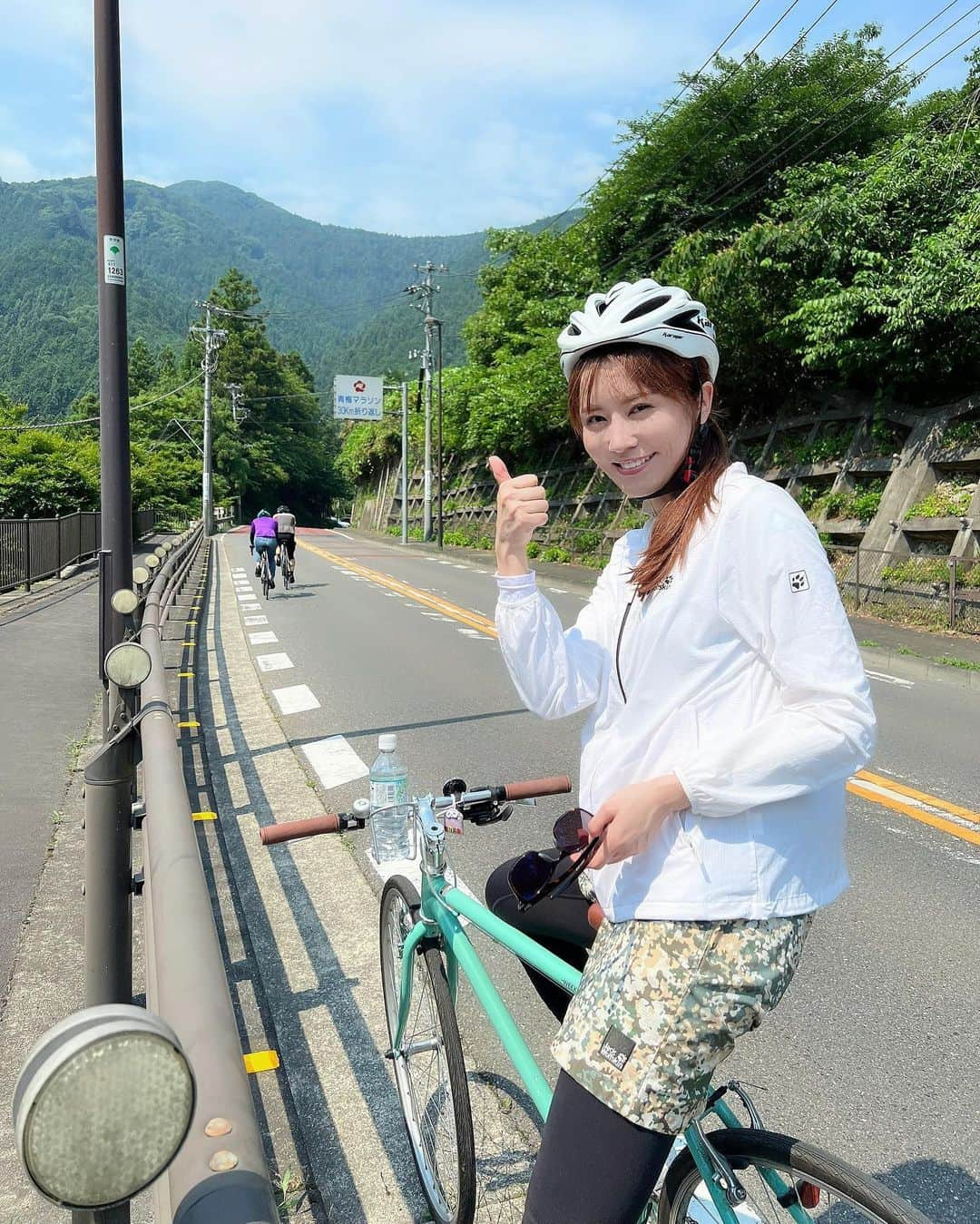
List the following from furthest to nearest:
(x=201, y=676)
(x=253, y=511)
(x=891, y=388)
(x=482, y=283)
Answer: (x=253, y=511), (x=482, y=283), (x=891, y=388), (x=201, y=676)

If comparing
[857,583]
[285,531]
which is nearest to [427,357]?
[285,531]

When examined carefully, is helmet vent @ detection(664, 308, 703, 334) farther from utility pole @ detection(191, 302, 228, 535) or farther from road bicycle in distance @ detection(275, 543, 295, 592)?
utility pole @ detection(191, 302, 228, 535)

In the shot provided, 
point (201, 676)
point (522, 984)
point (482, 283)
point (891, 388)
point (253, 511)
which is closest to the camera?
point (522, 984)

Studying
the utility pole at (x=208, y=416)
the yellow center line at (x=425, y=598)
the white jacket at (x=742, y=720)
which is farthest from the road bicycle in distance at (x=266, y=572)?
the utility pole at (x=208, y=416)

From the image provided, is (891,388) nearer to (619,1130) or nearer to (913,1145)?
(913,1145)

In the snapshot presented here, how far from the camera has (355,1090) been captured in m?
3.13

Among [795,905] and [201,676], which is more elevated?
[795,905]

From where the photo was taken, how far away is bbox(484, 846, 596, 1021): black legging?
220 cm

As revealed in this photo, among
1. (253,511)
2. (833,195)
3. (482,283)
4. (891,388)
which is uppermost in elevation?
→ (482,283)

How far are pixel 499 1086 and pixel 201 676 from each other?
26.7 feet

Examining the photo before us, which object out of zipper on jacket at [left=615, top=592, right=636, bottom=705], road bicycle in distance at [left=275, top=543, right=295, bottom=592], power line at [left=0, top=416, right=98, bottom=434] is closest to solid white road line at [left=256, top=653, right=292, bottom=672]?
road bicycle in distance at [left=275, top=543, right=295, bottom=592]

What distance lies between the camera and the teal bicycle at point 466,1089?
163 cm

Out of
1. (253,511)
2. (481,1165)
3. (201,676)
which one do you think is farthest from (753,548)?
(253,511)

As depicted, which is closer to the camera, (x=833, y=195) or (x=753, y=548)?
(x=753, y=548)
